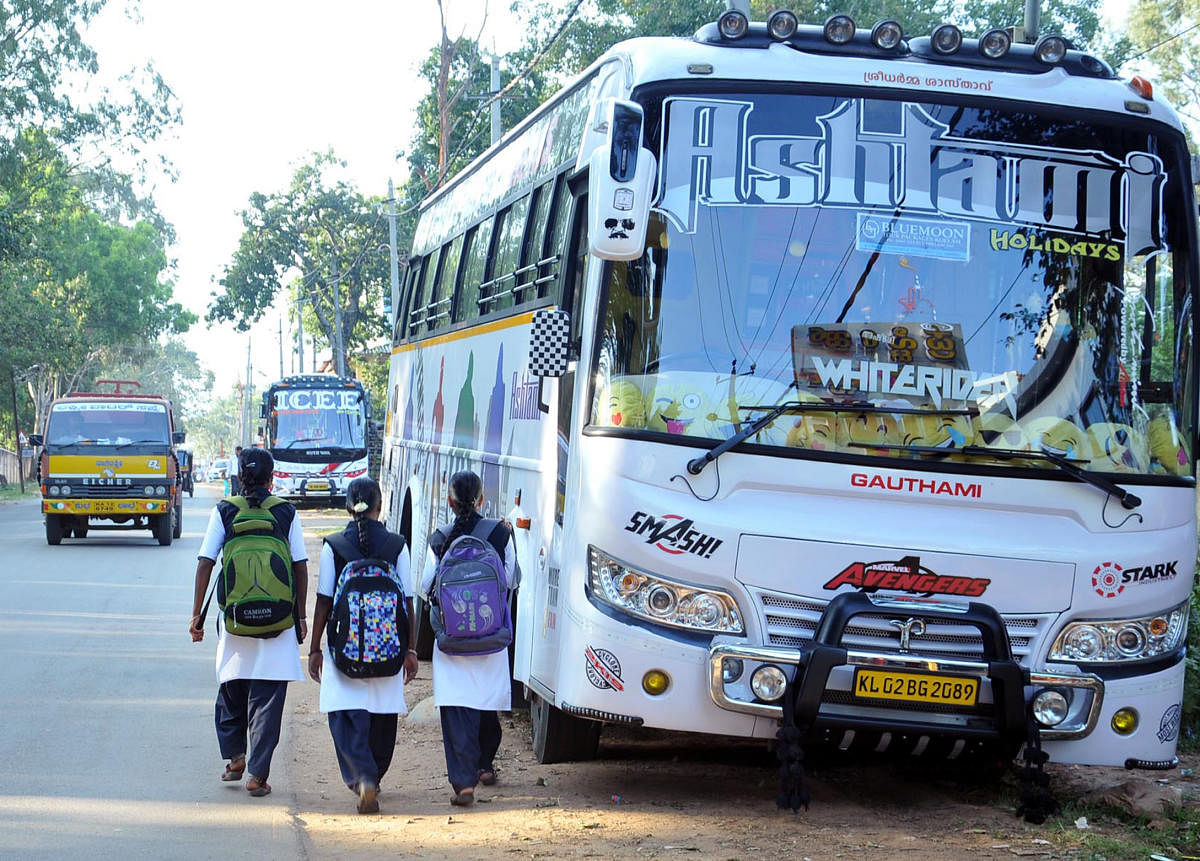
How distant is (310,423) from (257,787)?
31539 millimetres

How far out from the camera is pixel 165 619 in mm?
15336

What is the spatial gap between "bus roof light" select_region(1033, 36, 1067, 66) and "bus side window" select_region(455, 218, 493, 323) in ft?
14.2

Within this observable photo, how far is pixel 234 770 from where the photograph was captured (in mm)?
7781

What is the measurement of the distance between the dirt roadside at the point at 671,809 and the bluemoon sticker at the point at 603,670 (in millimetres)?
654

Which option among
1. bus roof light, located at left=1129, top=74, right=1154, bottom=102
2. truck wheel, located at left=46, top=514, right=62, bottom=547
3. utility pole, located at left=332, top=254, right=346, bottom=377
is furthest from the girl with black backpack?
utility pole, located at left=332, top=254, right=346, bottom=377

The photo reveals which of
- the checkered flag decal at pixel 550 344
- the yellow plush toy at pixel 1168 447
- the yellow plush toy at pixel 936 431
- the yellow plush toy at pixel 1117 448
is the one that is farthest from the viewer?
the checkered flag decal at pixel 550 344

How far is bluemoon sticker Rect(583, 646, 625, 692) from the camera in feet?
21.7

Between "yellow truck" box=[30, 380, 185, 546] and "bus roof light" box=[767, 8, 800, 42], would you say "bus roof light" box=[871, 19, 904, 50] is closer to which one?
"bus roof light" box=[767, 8, 800, 42]

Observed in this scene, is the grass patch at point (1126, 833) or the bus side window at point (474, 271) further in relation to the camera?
the bus side window at point (474, 271)

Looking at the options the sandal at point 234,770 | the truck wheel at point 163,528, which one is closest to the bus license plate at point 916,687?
the sandal at point 234,770

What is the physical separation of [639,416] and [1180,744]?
4.69 metres

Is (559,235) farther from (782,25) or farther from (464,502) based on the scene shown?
(782,25)

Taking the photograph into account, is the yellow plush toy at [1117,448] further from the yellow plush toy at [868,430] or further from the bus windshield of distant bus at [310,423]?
the bus windshield of distant bus at [310,423]

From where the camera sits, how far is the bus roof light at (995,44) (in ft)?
23.2
